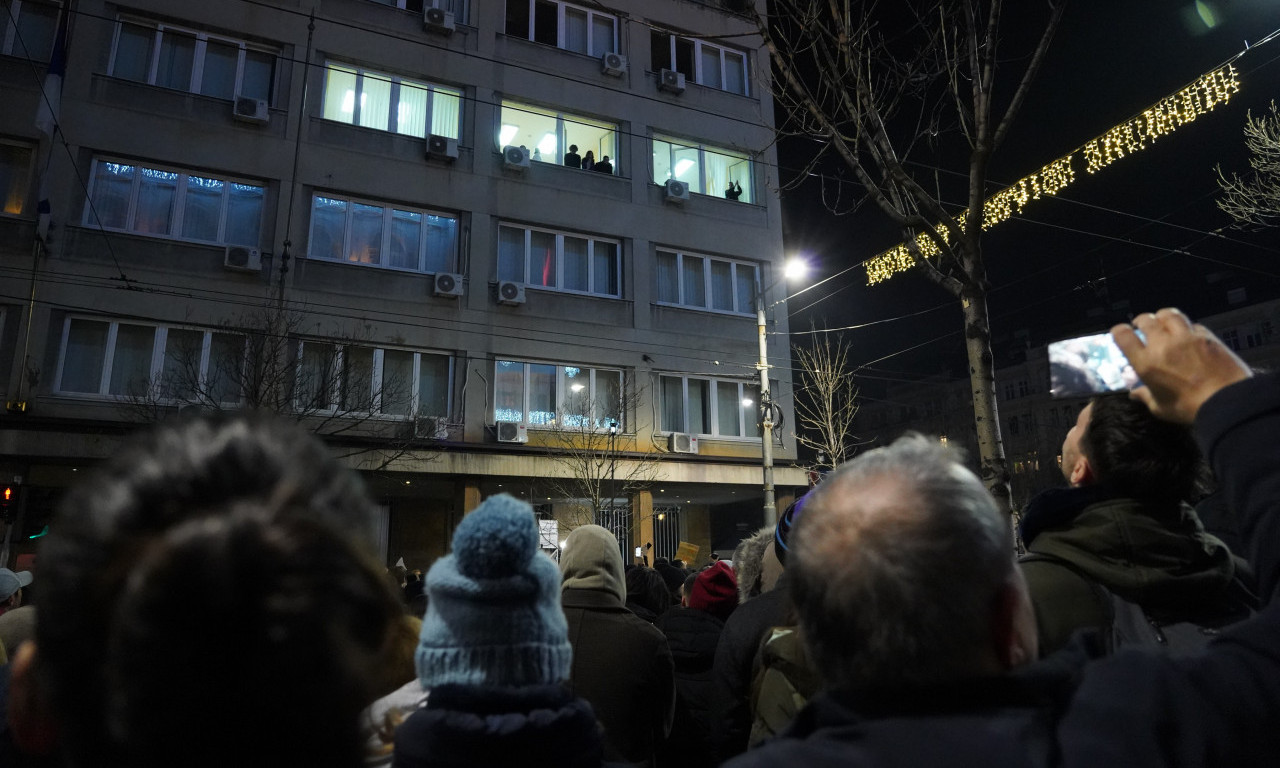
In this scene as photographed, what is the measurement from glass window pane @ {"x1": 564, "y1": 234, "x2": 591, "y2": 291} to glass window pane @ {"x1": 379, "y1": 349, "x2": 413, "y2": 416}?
4753mm

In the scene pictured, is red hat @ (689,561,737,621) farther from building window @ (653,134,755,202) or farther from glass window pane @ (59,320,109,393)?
building window @ (653,134,755,202)

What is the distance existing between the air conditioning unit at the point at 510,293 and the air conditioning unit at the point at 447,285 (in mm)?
1022

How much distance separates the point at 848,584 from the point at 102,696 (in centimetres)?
108

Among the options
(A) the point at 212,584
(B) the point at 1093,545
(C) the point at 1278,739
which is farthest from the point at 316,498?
(B) the point at 1093,545

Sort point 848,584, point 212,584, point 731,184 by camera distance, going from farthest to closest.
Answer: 1. point 731,184
2. point 848,584
3. point 212,584

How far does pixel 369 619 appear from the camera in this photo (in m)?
0.95

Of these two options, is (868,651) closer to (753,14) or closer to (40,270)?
(753,14)

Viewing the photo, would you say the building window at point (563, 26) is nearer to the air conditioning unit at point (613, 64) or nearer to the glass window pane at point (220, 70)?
the air conditioning unit at point (613, 64)

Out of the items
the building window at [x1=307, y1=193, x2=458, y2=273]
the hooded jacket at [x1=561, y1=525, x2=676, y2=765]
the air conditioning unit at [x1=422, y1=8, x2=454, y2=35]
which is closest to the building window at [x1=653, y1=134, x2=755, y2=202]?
the air conditioning unit at [x1=422, y1=8, x2=454, y2=35]

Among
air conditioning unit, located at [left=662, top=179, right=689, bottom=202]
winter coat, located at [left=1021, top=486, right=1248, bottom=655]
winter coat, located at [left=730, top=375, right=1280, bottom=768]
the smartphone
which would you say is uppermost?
air conditioning unit, located at [left=662, top=179, right=689, bottom=202]

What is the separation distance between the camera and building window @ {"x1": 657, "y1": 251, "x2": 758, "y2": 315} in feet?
72.1

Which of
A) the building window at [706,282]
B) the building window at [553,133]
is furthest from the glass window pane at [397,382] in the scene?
the building window at [706,282]

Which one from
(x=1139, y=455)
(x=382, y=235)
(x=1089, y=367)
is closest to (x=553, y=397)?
(x=382, y=235)

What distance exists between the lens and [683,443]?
20562mm
